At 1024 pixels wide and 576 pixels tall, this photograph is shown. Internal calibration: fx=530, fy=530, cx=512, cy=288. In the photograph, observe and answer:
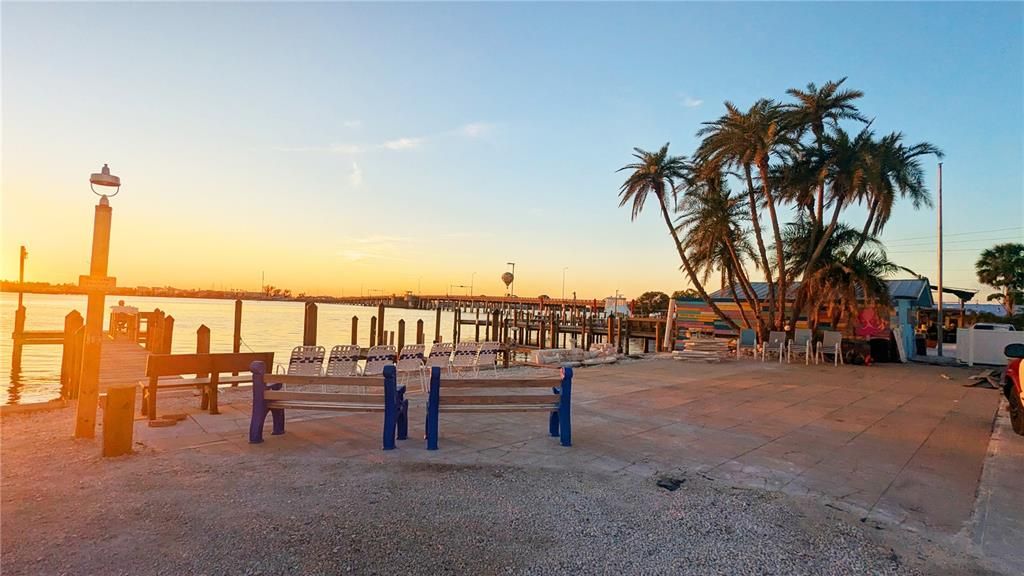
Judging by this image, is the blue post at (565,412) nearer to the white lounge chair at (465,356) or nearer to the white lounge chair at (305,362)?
the white lounge chair at (305,362)

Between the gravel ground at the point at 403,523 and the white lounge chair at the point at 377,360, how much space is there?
4.50 m

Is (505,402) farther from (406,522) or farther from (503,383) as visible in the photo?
(406,522)

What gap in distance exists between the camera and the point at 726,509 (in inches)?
149

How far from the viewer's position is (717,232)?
19.3 metres

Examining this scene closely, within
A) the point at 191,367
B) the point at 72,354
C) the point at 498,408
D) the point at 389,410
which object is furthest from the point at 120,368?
the point at 498,408

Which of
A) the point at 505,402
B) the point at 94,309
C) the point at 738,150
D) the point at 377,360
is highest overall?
the point at 738,150

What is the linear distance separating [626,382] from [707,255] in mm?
10817

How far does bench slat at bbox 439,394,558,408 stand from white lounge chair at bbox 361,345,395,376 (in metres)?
4.20

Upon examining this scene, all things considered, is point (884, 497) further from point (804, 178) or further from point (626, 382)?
point (804, 178)

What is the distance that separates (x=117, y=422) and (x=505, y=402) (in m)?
3.42

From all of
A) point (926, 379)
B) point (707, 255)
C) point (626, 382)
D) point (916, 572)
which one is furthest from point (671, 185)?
point (916, 572)

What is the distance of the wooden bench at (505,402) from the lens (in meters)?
5.04

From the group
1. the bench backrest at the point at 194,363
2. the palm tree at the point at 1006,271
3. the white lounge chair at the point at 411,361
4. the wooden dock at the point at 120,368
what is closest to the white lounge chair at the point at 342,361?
the white lounge chair at the point at 411,361

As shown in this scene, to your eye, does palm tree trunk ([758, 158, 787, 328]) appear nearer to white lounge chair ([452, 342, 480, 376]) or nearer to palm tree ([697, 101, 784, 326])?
palm tree ([697, 101, 784, 326])
